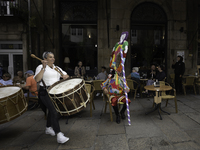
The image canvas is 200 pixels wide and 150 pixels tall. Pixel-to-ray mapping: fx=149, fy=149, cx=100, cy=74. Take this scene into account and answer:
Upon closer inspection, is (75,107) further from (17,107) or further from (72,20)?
(72,20)

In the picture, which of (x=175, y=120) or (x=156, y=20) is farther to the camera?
(x=156, y=20)

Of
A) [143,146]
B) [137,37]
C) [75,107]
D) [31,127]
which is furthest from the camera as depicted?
[137,37]

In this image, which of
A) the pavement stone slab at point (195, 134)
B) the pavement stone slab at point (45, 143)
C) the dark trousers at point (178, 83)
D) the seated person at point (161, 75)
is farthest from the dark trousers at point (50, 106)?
the dark trousers at point (178, 83)

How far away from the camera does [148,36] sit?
9547 millimetres

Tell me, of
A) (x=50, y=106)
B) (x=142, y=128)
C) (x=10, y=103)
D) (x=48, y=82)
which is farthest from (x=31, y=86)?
(x=142, y=128)

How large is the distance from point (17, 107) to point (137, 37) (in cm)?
817

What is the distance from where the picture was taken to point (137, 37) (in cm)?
947

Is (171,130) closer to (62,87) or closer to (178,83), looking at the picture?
(62,87)

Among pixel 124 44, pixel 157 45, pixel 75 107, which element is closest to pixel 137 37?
pixel 157 45

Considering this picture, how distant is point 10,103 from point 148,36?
28.7ft

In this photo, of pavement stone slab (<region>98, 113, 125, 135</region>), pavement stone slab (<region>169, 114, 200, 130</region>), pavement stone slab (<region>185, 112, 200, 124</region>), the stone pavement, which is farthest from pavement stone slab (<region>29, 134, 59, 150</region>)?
pavement stone slab (<region>185, 112, 200, 124</region>)

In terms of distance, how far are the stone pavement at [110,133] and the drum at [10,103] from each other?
62 cm

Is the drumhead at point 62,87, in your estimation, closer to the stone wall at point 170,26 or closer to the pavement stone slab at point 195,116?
the pavement stone slab at point 195,116

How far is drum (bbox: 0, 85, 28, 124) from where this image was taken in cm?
288
